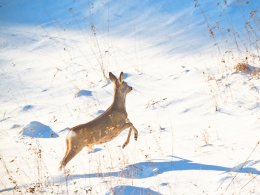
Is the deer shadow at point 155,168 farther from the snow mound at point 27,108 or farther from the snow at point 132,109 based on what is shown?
the snow mound at point 27,108

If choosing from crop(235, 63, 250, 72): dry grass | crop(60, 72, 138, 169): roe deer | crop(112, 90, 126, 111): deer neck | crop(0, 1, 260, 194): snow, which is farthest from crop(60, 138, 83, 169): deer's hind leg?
crop(235, 63, 250, 72): dry grass

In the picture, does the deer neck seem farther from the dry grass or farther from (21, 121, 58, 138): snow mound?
the dry grass

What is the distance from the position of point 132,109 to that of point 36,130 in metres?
1.48

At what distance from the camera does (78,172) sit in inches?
205

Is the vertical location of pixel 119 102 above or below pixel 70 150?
above

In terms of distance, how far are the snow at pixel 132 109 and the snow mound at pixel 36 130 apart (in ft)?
0.05

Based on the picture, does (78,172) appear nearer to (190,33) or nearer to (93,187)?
(93,187)

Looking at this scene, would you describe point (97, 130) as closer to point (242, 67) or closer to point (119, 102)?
point (119, 102)

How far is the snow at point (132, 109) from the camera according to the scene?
4688mm

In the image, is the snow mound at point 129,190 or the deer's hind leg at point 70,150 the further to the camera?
the deer's hind leg at point 70,150

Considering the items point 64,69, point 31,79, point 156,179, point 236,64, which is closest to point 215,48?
point 236,64

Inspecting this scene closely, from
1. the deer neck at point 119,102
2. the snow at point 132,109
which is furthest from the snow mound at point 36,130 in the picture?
the deer neck at point 119,102

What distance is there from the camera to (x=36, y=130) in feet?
22.7

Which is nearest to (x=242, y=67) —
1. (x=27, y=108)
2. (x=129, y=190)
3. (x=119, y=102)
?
(x=119, y=102)
